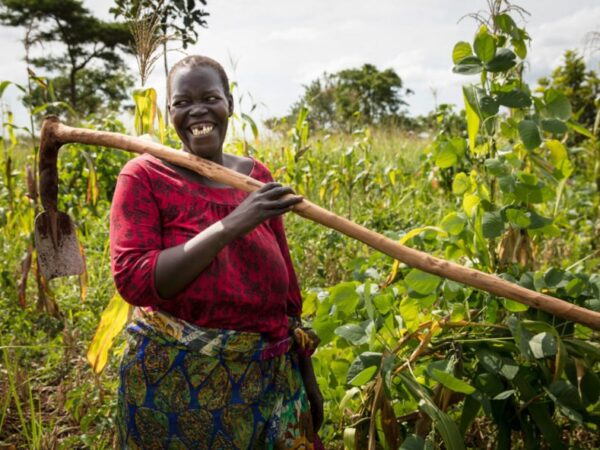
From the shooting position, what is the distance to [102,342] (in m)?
1.85

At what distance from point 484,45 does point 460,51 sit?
7cm

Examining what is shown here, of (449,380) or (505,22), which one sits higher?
(505,22)

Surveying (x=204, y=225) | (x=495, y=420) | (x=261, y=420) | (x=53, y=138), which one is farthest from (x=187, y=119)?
(x=495, y=420)

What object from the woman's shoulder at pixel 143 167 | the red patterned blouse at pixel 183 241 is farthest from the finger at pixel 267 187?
the woman's shoulder at pixel 143 167

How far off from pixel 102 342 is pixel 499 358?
1.21 m

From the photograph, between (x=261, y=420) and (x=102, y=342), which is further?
(x=102, y=342)

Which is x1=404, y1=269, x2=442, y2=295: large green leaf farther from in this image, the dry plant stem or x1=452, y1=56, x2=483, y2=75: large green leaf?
x1=452, y1=56, x2=483, y2=75: large green leaf

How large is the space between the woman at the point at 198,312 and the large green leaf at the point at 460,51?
2.19ft

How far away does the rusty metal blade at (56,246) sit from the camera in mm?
1765

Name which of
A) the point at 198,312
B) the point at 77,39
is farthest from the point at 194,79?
the point at 77,39

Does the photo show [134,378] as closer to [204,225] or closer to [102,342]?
[204,225]

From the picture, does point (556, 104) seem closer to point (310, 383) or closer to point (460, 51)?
point (460, 51)

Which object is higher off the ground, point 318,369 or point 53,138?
point 53,138

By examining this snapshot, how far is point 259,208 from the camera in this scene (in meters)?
1.17
